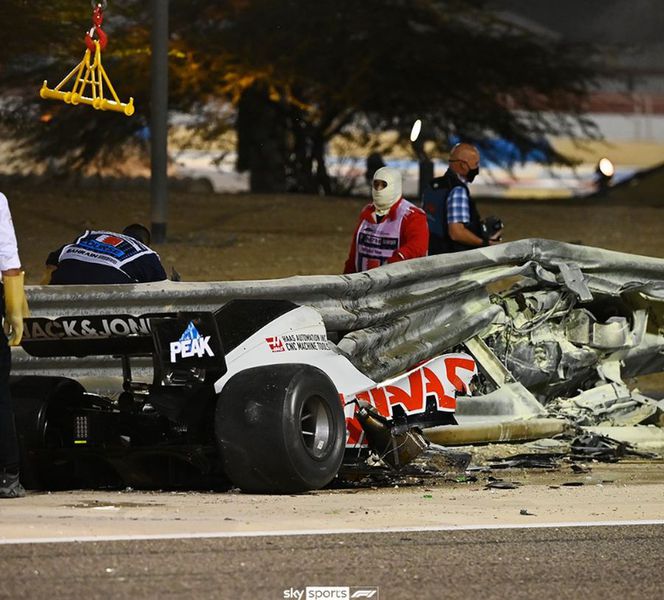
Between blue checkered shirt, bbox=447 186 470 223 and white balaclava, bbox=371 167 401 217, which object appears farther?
blue checkered shirt, bbox=447 186 470 223

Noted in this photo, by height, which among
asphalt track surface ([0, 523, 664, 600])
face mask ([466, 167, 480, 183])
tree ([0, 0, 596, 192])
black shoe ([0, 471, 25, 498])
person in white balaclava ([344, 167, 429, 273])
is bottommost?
asphalt track surface ([0, 523, 664, 600])

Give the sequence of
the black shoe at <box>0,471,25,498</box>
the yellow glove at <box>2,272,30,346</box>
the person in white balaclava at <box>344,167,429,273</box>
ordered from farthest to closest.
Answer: the person in white balaclava at <box>344,167,429,273</box> → the black shoe at <box>0,471,25,498</box> → the yellow glove at <box>2,272,30,346</box>

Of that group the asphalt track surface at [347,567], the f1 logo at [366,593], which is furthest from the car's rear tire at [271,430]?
the f1 logo at [366,593]

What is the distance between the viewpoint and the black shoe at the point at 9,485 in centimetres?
720

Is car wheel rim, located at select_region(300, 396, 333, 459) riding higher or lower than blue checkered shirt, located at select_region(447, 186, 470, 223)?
lower

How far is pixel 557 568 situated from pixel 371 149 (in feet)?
62.6

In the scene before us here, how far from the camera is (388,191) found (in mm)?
10000

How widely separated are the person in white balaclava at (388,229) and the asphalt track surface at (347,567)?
369cm

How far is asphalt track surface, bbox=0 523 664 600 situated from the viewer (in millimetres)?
5383

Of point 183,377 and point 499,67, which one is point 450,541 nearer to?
point 183,377

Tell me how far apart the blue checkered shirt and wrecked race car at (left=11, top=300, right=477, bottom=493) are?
7.60 feet

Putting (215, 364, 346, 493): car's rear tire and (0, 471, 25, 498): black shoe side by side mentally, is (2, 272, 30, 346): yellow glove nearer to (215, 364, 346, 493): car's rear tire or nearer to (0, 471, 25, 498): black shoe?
(0, 471, 25, 498): black shoe

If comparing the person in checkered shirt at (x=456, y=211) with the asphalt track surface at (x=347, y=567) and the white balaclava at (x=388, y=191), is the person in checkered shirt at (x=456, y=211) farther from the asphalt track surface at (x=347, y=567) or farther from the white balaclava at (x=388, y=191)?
the asphalt track surface at (x=347, y=567)

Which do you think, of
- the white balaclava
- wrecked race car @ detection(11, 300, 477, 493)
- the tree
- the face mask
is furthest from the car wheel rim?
the tree
